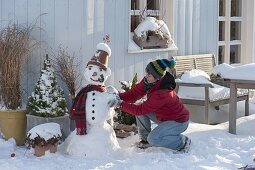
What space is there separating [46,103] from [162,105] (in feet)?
4.45

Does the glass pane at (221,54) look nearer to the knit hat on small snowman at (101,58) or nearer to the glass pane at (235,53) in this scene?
the glass pane at (235,53)

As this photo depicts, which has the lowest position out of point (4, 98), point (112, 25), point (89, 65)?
point (4, 98)

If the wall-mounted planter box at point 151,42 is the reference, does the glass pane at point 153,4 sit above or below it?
above

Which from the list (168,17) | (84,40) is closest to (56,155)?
(84,40)

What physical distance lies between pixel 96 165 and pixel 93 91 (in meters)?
0.84

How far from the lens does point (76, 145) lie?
523cm

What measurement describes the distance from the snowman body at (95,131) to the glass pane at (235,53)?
5554mm

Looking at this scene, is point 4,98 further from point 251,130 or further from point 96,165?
point 251,130

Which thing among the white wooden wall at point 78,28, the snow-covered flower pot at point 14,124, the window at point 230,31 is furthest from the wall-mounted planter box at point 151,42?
the window at point 230,31

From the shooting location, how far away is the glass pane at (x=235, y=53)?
408 inches

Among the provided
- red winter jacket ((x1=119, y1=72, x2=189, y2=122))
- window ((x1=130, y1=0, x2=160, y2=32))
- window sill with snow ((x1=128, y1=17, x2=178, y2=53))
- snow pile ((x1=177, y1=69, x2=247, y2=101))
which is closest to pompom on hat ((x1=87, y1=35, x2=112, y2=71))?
red winter jacket ((x1=119, y1=72, x2=189, y2=122))

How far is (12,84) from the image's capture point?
576 centimetres

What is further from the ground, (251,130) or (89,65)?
(89,65)

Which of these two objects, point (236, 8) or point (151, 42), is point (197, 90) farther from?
point (236, 8)
